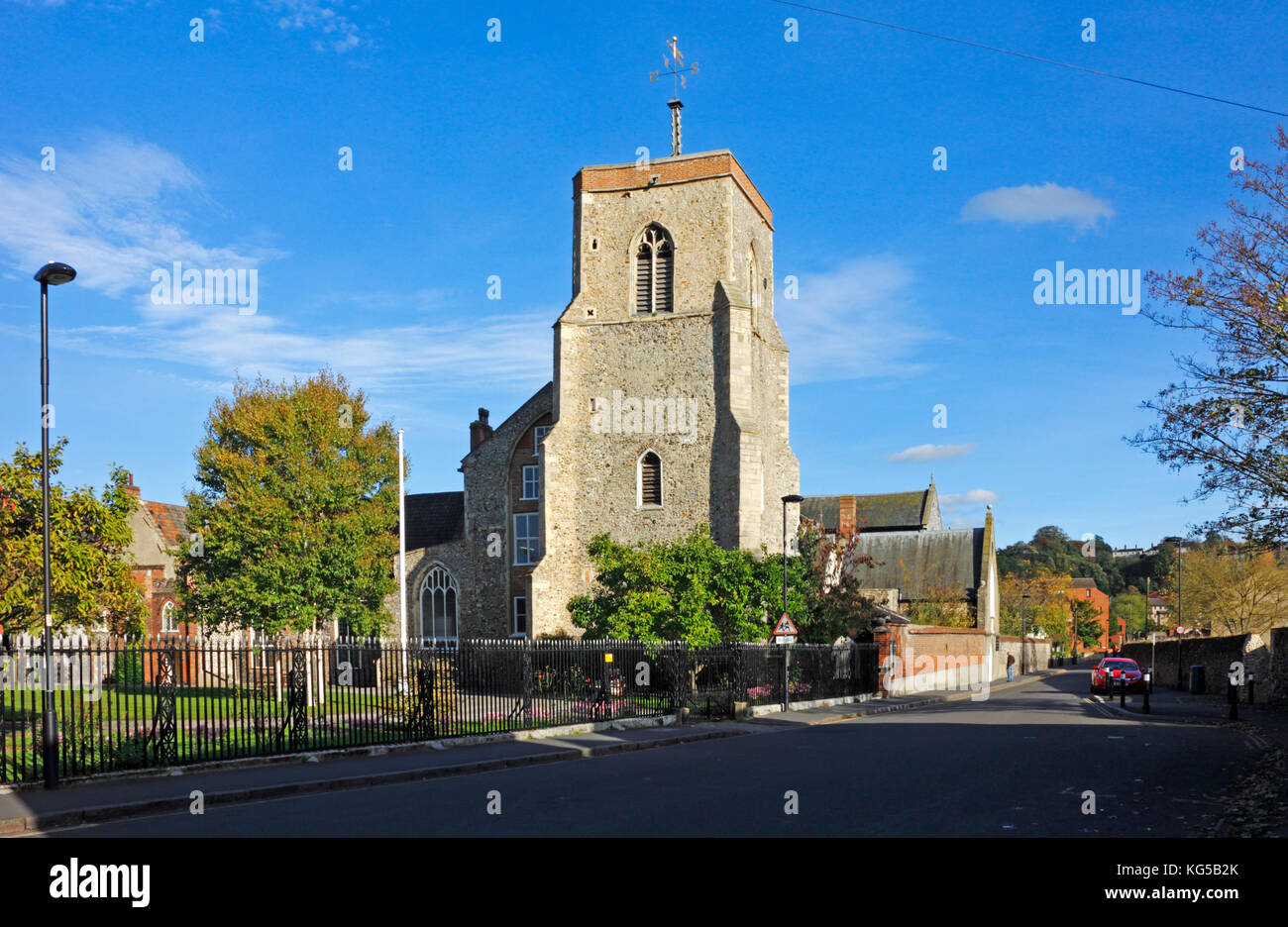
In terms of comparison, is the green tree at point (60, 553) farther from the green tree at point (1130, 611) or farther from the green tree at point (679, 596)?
the green tree at point (1130, 611)

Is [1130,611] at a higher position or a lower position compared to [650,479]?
lower

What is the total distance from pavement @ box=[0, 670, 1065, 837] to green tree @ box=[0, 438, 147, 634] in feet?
16.7

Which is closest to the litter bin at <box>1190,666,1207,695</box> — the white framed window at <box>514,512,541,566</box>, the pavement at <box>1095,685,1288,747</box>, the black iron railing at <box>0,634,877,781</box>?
the pavement at <box>1095,685,1288,747</box>

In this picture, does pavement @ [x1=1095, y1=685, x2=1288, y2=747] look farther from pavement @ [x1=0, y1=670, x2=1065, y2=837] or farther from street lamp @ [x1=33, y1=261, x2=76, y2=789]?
street lamp @ [x1=33, y1=261, x2=76, y2=789]

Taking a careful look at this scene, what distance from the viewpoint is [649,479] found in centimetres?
3666

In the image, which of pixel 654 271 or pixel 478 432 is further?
pixel 478 432

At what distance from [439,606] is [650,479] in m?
11.4

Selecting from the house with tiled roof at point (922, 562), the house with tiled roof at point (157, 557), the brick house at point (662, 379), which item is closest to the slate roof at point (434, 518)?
the brick house at point (662, 379)

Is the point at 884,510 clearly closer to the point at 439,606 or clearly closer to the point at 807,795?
the point at 439,606

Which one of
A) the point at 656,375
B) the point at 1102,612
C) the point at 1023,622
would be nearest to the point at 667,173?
the point at 656,375

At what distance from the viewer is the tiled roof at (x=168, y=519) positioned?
4596 centimetres
